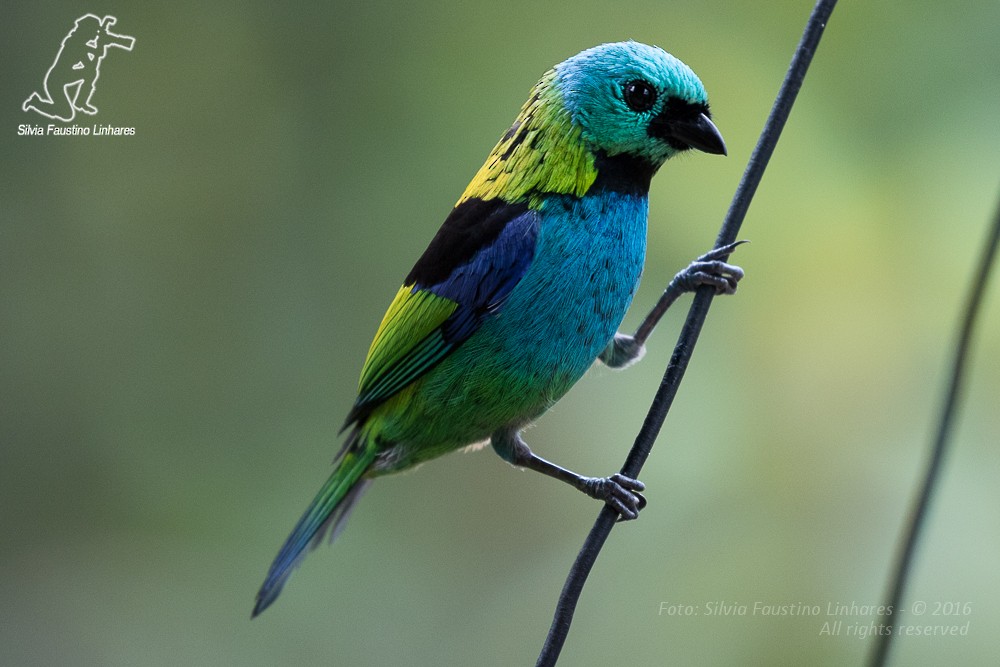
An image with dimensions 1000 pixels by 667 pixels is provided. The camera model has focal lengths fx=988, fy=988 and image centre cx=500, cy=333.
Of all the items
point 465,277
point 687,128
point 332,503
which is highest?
point 687,128

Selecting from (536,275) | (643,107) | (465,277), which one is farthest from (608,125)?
(465,277)

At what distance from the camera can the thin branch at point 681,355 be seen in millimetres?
1668

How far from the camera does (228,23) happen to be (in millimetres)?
4164

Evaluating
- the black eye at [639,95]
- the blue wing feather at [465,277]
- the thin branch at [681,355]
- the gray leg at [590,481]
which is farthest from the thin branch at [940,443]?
the blue wing feather at [465,277]

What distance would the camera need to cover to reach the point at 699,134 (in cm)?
220

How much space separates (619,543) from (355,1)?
2462 mm

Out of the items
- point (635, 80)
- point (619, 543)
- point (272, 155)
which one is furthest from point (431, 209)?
point (635, 80)

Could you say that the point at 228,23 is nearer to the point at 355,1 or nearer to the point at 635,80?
the point at 355,1

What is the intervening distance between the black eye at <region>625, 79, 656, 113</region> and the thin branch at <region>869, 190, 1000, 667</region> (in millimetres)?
788

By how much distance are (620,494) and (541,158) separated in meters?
0.83

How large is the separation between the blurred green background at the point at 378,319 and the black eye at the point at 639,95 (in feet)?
3.92

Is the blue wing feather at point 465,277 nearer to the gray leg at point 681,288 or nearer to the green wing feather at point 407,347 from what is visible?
the green wing feather at point 407,347

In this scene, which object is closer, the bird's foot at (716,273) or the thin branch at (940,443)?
the thin branch at (940,443)

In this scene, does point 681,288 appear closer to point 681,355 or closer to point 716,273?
point 716,273
